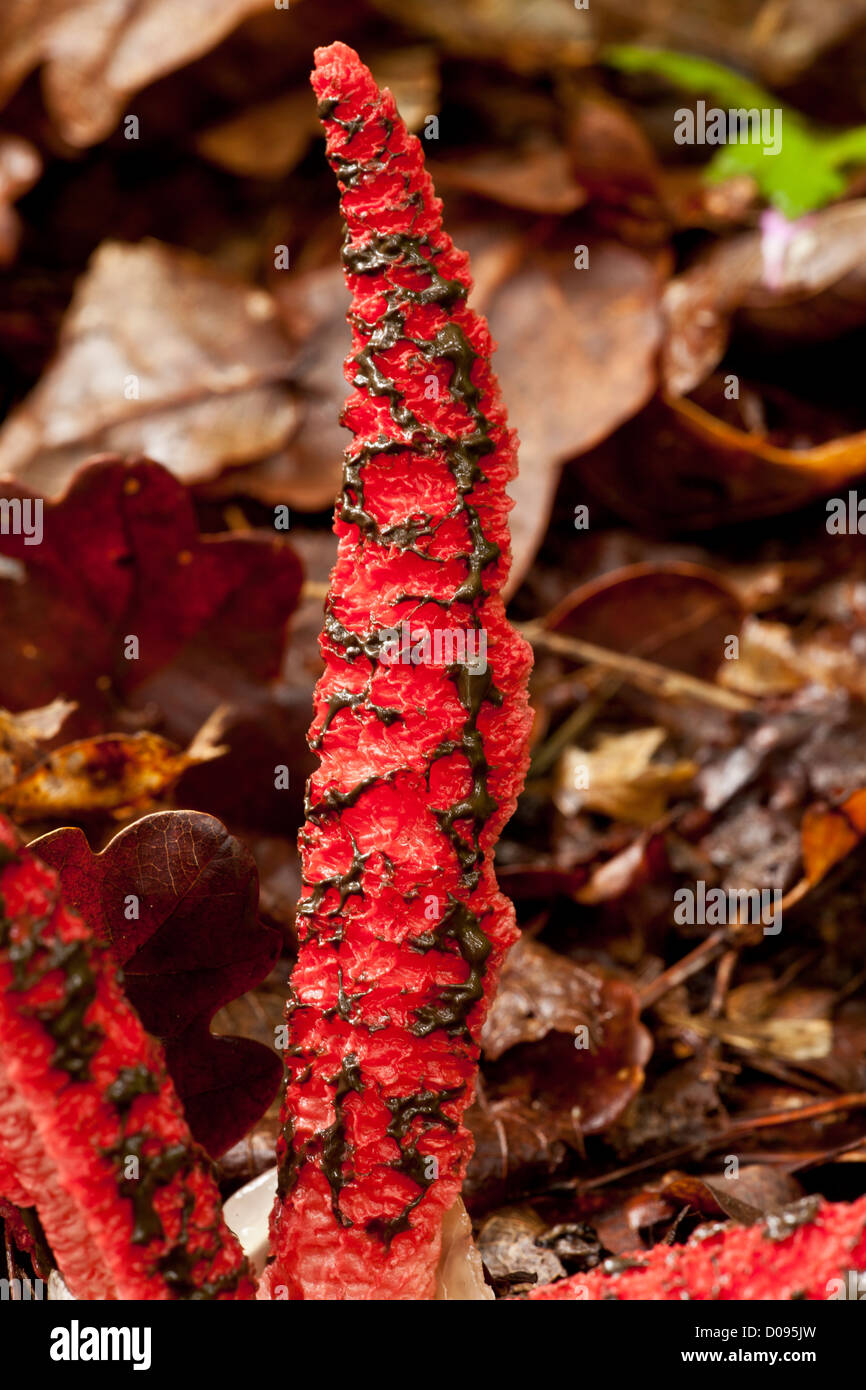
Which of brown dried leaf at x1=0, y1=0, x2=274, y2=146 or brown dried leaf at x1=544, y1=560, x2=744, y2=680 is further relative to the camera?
brown dried leaf at x1=0, y1=0, x2=274, y2=146

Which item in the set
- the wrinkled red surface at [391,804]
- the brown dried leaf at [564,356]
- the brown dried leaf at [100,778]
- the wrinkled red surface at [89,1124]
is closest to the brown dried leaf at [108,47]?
the brown dried leaf at [564,356]

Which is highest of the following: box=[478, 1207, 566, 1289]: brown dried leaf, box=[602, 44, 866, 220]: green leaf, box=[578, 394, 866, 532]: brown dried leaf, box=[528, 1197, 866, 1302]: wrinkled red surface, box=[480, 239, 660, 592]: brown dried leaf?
box=[602, 44, 866, 220]: green leaf

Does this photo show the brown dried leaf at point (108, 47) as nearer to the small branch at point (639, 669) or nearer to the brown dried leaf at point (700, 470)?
the brown dried leaf at point (700, 470)

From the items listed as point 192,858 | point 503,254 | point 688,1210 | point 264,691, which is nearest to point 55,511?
point 264,691

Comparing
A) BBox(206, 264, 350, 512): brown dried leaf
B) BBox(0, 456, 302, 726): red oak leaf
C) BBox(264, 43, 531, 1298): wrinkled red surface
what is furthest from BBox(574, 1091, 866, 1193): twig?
BBox(206, 264, 350, 512): brown dried leaf

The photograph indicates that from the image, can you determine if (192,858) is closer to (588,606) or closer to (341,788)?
(341,788)

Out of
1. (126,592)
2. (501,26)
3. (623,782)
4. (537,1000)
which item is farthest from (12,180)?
(537,1000)

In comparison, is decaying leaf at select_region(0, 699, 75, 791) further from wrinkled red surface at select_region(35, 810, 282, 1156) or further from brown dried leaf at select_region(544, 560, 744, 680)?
brown dried leaf at select_region(544, 560, 744, 680)
